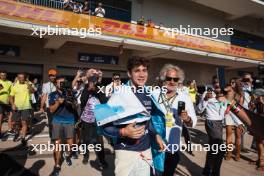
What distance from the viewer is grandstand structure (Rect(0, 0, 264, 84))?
458 inches

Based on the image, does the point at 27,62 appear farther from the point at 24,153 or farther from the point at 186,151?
the point at 186,151

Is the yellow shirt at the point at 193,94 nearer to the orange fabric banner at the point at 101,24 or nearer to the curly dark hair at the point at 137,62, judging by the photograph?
the orange fabric banner at the point at 101,24

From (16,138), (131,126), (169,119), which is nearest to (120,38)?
(16,138)

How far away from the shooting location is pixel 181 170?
17.0 feet

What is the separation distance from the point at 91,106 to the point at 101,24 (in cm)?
874

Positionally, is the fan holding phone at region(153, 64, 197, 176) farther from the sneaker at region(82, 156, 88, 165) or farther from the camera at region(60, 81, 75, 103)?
the sneaker at region(82, 156, 88, 165)

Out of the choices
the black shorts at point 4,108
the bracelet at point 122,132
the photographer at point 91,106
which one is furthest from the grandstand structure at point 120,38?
the bracelet at point 122,132

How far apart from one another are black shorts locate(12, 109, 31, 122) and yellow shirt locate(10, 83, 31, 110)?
0.37 ft

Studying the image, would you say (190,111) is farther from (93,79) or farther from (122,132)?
(93,79)

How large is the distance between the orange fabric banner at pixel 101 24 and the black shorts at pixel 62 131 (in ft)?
26.3

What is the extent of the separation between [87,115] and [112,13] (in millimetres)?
13627

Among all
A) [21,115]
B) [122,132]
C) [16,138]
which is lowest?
[16,138]

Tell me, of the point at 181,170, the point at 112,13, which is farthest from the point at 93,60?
the point at 181,170

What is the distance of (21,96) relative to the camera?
6.74 meters
